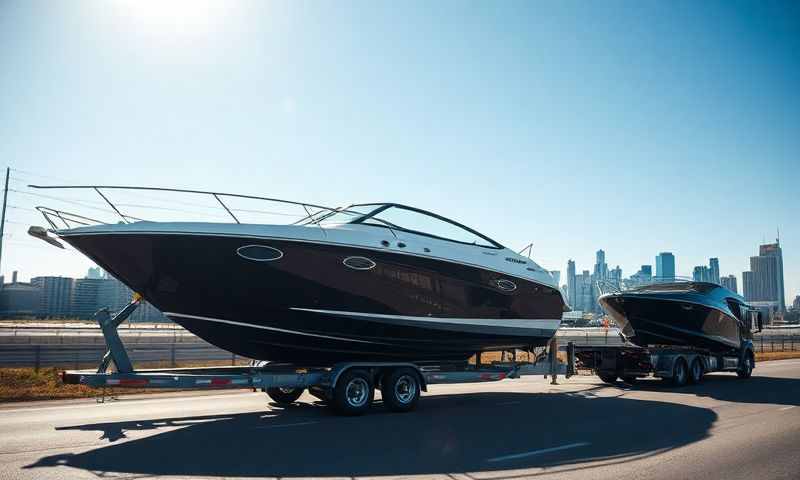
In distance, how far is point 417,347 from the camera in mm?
11141

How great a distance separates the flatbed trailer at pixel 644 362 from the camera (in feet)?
51.2

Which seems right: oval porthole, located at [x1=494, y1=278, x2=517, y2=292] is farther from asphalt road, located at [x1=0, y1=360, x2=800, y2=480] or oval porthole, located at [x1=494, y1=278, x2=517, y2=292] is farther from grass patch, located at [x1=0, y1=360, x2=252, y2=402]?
grass patch, located at [x1=0, y1=360, x2=252, y2=402]

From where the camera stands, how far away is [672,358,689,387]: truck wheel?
52.2ft

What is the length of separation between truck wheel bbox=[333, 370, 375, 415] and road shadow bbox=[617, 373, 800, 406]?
8.09 m

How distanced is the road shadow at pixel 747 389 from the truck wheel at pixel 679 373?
19 centimetres

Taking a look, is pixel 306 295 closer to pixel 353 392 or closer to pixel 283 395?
pixel 353 392

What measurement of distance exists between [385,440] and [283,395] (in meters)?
4.07

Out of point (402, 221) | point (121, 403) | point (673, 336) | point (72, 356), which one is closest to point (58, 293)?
point (72, 356)

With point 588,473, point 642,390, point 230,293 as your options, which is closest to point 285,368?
point 230,293

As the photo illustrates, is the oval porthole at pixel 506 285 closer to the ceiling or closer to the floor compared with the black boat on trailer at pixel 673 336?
closer to the ceiling

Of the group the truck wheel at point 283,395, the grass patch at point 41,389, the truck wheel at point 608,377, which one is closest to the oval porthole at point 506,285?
the truck wheel at point 283,395

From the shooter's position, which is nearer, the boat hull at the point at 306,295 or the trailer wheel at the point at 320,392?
the boat hull at the point at 306,295

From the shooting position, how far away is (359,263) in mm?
9992

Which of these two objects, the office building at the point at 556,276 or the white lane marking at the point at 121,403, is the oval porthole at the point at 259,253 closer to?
the white lane marking at the point at 121,403
